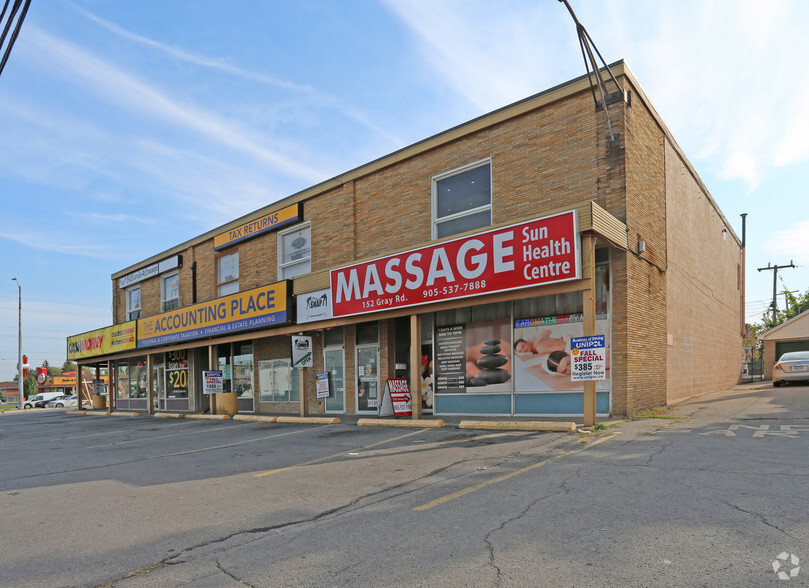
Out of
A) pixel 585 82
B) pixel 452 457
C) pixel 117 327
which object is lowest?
pixel 452 457

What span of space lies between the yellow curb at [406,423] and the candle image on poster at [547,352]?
214 centimetres

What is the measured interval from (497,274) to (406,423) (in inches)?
165

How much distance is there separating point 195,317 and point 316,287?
741cm

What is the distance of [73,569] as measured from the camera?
4559 millimetres

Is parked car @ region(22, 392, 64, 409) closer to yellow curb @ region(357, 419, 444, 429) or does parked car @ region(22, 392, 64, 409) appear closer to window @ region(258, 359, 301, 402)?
window @ region(258, 359, 301, 402)

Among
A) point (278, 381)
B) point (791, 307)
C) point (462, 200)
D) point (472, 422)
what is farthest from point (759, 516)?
point (791, 307)

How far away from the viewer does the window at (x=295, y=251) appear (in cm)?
1958

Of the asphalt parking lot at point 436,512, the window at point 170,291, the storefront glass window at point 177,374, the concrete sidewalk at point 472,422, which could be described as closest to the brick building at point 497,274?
the concrete sidewalk at point 472,422

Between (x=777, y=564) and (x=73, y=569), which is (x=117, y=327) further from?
(x=777, y=564)

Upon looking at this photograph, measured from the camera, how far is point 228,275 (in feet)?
76.2

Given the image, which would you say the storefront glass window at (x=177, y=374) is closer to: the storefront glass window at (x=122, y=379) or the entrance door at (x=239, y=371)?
the entrance door at (x=239, y=371)

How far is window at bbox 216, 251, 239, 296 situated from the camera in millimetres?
22812

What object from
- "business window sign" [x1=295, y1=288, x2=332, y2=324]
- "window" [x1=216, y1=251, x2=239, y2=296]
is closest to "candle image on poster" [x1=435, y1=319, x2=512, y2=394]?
"business window sign" [x1=295, y1=288, x2=332, y2=324]

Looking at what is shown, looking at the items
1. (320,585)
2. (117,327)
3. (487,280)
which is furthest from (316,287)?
(117,327)
